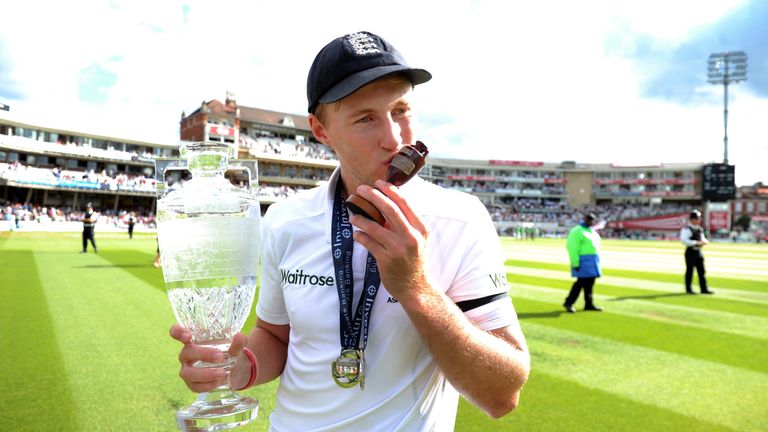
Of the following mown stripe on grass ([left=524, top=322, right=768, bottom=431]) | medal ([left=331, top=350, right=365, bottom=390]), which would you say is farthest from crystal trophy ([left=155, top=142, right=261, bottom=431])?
mown stripe on grass ([left=524, top=322, right=768, bottom=431])

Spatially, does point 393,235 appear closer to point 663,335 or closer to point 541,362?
point 541,362

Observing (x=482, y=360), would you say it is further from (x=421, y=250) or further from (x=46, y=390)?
(x=46, y=390)

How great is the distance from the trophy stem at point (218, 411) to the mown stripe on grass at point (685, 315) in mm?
8701

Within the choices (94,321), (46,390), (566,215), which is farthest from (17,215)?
(566,215)

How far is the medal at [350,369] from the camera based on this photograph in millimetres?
1485

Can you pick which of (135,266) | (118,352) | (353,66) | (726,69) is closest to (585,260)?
(118,352)

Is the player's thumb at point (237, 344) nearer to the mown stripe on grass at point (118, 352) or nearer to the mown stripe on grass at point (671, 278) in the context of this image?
the mown stripe on grass at point (118, 352)

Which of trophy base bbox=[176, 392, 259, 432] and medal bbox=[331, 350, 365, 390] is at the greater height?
medal bbox=[331, 350, 365, 390]

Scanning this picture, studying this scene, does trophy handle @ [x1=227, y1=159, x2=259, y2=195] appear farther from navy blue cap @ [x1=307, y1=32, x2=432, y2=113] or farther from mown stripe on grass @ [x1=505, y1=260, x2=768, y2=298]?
mown stripe on grass @ [x1=505, y1=260, x2=768, y2=298]

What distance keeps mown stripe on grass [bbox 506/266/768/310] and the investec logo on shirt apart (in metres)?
12.0

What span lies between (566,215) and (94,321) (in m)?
82.3

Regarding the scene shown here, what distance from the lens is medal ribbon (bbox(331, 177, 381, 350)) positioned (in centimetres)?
151

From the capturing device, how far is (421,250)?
117 cm

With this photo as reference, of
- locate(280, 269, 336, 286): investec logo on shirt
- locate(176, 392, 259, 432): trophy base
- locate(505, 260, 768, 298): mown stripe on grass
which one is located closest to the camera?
locate(176, 392, 259, 432): trophy base
